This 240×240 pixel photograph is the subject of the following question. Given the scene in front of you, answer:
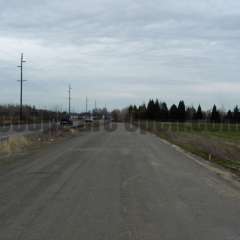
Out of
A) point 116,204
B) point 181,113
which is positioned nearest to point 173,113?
point 181,113

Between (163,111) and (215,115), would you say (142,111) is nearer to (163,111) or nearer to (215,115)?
(163,111)

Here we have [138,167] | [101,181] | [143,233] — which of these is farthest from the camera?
[138,167]

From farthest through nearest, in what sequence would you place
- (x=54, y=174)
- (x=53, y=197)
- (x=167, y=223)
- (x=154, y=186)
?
(x=54, y=174), (x=154, y=186), (x=53, y=197), (x=167, y=223)

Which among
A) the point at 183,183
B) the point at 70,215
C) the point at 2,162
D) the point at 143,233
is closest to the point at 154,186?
the point at 183,183

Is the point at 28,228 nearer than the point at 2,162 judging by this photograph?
Yes

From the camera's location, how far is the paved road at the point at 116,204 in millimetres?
8664

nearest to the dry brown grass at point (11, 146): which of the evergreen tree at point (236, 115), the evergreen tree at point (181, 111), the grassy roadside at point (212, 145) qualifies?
the grassy roadside at point (212, 145)

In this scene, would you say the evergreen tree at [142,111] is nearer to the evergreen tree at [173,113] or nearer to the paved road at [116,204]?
the evergreen tree at [173,113]

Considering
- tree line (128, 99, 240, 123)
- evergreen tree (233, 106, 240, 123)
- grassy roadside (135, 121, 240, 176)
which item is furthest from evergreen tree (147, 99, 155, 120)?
grassy roadside (135, 121, 240, 176)

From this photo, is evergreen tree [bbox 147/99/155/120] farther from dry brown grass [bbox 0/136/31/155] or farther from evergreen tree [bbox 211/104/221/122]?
dry brown grass [bbox 0/136/31/155]

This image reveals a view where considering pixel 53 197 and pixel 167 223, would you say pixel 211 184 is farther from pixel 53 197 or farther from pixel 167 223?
pixel 167 223

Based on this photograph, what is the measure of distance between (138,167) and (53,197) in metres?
8.30

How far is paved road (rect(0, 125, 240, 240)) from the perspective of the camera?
8664mm

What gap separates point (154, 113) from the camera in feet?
551
